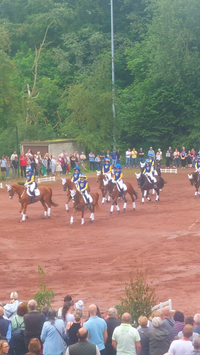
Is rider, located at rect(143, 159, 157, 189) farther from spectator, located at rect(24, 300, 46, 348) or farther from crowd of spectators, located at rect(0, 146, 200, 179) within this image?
spectator, located at rect(24, 300, 46, 348)

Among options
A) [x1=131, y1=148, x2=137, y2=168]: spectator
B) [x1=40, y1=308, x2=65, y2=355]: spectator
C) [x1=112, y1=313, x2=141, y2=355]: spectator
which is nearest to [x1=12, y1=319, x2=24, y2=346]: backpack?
[x1=40, y1=308, x2=65, y2=355]: spectator

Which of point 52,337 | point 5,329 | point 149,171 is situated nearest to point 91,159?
point 149,171

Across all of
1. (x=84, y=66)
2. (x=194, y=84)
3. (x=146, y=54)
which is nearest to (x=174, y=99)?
(x=194, y=84)

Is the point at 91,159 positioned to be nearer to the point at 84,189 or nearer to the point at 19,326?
the point at 84,189

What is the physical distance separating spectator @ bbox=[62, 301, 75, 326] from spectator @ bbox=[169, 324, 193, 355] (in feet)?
6.89

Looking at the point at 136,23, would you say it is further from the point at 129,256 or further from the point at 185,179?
the point at 129,256

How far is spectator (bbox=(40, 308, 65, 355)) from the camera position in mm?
8305

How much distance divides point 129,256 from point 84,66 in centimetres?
4570

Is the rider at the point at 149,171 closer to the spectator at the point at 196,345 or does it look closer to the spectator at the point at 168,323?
the spectator at the point at 168,323

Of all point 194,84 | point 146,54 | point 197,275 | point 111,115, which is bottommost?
point 197,275

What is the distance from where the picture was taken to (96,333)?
8258 millimetres

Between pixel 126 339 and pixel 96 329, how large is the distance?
0.56 meters

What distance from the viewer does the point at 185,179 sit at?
37688mm

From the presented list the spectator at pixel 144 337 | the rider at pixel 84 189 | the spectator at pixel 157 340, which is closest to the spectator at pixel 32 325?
the spectator at pixel 144 337
